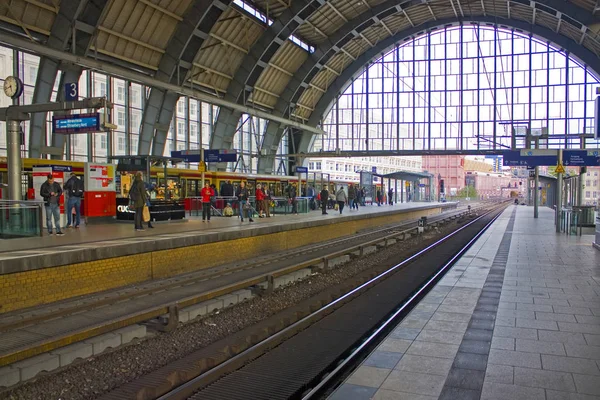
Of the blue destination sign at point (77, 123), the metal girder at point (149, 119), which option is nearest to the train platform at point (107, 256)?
the blue destination sign at point (77, 123)

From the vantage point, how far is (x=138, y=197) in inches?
599

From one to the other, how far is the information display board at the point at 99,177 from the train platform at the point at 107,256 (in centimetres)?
130

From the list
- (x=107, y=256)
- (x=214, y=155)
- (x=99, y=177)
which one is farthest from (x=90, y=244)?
(x=214, y=155)

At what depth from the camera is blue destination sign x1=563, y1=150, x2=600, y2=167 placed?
2553cm

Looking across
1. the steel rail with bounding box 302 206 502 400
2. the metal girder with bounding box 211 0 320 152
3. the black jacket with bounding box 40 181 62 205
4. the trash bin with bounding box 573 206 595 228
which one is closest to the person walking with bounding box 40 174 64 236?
the black jacket with bounding box 40 181 62 205

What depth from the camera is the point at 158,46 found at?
104 feet

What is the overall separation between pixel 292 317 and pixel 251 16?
30583 millimetres

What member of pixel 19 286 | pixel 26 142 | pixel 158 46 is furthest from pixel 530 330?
pixel 158 46

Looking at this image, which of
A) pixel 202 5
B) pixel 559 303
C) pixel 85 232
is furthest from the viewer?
pixel 202 5

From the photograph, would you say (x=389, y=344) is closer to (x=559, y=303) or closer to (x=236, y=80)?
(x=559, y=303)

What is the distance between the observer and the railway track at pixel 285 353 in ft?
18.0

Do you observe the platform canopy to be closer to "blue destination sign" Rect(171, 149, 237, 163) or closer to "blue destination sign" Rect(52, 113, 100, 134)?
"blue destination sign" Rect(171, 149, 237, 163)

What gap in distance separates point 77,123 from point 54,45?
1112 cm

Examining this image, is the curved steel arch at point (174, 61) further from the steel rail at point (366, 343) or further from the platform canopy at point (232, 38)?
the steel rail at point (366, 343)
